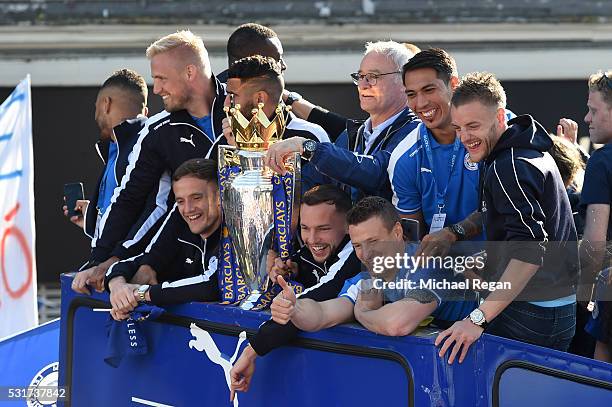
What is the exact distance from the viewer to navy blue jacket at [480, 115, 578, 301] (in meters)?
3.59

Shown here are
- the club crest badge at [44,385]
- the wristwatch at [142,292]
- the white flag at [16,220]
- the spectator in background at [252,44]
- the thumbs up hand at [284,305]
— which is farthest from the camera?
the white flag at [16,220]

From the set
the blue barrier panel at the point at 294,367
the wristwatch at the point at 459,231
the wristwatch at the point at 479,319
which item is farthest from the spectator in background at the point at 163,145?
the wristwatch at the point at 479,319

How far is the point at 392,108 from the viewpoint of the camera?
464 cm

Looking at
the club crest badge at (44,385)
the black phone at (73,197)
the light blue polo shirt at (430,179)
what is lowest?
the club crest badge at (44,385)

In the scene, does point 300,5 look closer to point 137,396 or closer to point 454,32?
point 454,32

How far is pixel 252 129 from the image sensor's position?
443 centimetres

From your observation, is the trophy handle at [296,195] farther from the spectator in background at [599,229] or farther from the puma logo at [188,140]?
the spectator in background at [599,229]

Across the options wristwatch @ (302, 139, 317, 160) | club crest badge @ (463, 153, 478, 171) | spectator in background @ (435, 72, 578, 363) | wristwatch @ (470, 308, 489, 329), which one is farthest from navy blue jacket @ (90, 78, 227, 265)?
wristwatch @ (470, 308, 489, 329)

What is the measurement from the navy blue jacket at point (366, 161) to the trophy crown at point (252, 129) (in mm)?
297

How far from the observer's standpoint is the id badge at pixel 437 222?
4.15m

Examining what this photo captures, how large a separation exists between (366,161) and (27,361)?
8.56 ft

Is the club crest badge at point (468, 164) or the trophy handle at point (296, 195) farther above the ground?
the club crest badge at point (468, 164)

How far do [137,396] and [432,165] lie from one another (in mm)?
1525

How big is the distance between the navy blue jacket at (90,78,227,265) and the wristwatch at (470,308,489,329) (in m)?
1.76
